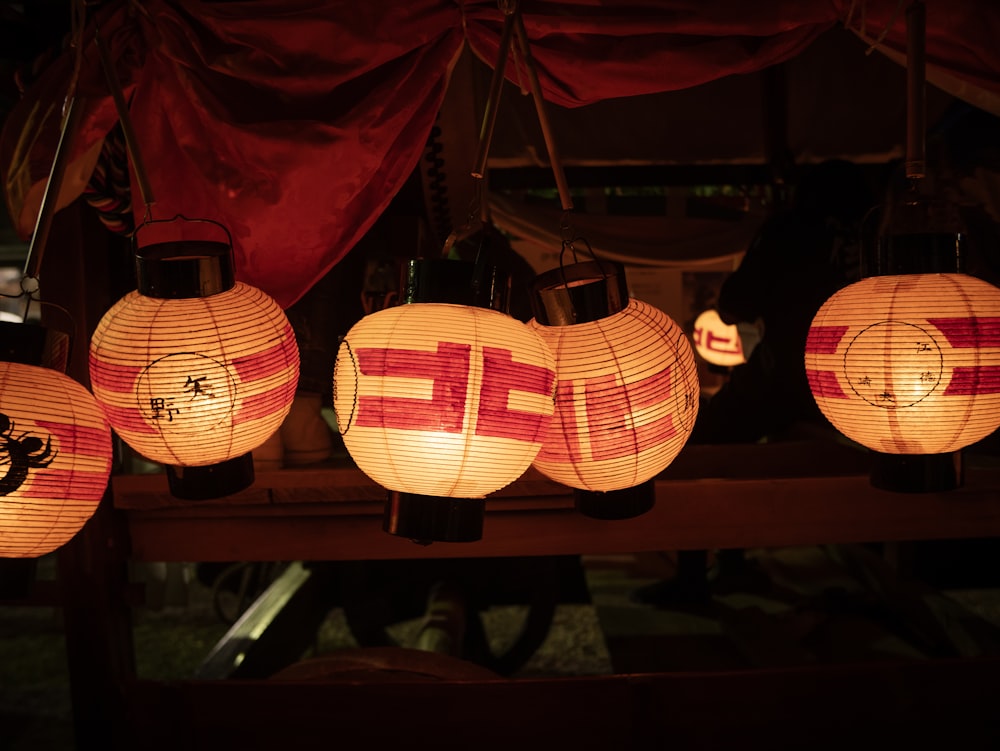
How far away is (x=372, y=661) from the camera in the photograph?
2803 mm

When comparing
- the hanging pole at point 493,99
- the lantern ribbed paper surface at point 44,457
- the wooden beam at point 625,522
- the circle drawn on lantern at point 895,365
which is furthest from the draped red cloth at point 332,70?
the wooden beam at point 625,522

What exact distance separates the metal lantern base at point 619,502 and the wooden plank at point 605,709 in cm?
80

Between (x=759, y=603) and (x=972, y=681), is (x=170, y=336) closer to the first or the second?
(x=972, y=681)

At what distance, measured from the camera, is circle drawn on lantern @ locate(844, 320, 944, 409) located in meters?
1.87

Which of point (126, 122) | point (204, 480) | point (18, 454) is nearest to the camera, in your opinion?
point (18, 454)

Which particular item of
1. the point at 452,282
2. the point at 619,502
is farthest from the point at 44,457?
the point at 619,502

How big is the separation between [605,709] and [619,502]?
0.95 m

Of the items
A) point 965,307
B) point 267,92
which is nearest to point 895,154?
point 965,307

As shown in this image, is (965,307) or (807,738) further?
(807,738)

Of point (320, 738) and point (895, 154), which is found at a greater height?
point (895, 154)

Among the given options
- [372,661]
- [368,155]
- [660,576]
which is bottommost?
[660,576]

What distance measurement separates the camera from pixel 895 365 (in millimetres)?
1891

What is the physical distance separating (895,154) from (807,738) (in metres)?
3.23

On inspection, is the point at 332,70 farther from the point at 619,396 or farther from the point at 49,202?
the point at 619,396
